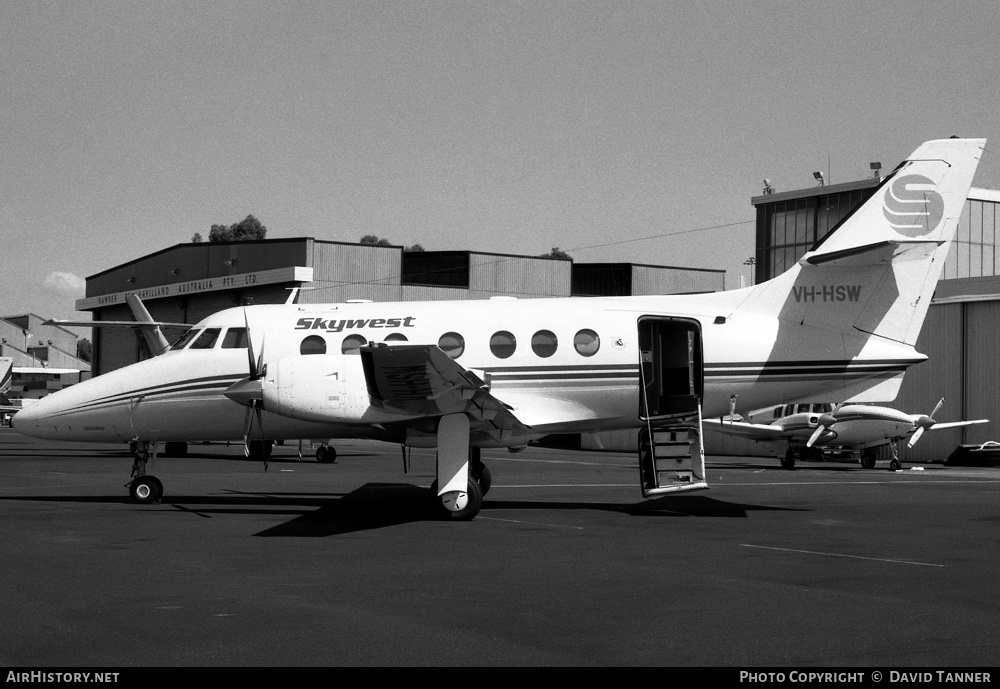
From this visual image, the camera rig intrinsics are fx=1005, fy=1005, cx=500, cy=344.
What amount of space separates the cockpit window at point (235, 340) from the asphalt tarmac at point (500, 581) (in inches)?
104

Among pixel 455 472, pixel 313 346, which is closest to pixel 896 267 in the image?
pixel 455 472

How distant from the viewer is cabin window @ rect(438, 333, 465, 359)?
624 inches

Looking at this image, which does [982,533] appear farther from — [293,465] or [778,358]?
[293,465]

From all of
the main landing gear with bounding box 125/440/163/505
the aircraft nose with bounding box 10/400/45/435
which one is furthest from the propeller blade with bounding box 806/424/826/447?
the aircraft nose with bounding box 10/400/45/435

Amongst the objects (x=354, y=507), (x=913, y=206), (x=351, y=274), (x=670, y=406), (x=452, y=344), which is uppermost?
(x=351, y=274)

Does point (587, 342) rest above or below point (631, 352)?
above

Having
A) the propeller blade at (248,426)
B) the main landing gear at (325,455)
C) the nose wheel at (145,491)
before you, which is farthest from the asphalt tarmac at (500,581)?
the main landing gear at (325,455)

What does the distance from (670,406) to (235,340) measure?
7244mm

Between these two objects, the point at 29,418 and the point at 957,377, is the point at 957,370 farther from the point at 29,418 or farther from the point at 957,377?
the point at 29,418

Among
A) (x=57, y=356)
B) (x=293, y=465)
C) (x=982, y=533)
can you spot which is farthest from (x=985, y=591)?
(x=57, y=356)

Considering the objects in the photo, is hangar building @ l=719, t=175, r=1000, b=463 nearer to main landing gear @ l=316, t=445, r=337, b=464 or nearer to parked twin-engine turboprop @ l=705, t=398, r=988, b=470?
parked twin-engine turboprop @ l=705, t=398, r=988, b=470

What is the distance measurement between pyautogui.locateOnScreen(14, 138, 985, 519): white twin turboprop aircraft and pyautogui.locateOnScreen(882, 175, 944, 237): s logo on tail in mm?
22

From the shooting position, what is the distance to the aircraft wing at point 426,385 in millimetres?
12727

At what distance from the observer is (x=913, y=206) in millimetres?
15945
